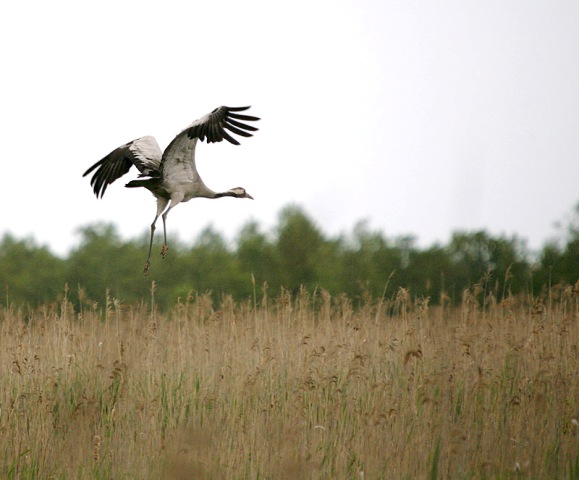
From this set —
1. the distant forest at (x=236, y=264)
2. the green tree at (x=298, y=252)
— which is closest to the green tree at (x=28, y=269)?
the distant forest at (x=236, y=264)

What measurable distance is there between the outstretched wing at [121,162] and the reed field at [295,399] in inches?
129

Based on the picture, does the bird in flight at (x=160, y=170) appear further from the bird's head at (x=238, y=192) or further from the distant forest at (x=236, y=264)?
the distant forest at (x=236, y=264)

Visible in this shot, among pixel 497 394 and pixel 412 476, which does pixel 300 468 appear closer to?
pixel 412 476

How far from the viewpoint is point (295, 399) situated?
239 inches

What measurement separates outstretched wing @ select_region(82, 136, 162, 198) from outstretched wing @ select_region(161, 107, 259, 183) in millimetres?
381

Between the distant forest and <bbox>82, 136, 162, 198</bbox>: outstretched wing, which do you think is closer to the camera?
<bbox>82, 136, 162, 198</bbox>: outstretched wing

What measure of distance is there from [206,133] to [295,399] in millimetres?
3798

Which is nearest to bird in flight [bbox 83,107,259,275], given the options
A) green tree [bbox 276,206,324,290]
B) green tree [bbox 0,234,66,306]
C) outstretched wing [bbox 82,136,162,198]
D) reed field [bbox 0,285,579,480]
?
outstretched wing [bbox 82,136,162,198]

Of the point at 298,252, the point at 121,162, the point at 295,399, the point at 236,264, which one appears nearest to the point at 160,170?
the point at 121,162

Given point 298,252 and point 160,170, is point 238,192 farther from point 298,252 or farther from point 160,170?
point 298,252

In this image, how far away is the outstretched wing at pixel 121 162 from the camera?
1042 cm

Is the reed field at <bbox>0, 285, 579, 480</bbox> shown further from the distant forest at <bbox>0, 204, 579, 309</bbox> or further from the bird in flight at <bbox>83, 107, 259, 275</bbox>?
the distant forest at <bbox>0, 204, 579, 309</bbox>

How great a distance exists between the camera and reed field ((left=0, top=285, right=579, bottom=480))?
5.21m

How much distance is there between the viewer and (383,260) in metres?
28.2
